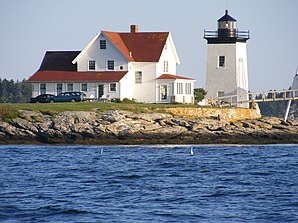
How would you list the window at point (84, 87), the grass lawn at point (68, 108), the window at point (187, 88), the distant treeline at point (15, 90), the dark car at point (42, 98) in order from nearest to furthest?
the grass lawn at point (68, 108)
the dark car at point (42, 98)
the window at point (84, 87)
the window at point (187, 88)
the distant treeline at point (15, 90)

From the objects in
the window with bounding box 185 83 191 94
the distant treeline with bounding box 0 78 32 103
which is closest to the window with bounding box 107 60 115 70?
the window with bounding box 185 83 191 94

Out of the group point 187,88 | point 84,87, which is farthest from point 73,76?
point 187,88

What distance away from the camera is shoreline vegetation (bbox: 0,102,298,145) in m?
49.2

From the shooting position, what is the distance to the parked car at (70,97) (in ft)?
194

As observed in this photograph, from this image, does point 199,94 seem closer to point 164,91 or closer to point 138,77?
point 164,91

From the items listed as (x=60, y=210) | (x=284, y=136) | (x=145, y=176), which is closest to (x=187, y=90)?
(x=284, y=136)

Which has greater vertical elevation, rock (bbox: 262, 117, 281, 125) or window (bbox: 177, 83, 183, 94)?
window (bbox: 177, 83, 183, 94)

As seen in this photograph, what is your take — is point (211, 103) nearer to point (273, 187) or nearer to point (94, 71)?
point (94, 71)

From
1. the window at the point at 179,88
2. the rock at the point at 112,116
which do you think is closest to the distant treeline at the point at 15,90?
the window at the point at 179,88

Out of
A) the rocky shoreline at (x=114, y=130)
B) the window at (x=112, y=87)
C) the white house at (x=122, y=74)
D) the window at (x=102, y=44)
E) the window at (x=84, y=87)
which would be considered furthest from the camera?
the window at (x=102, y=44)

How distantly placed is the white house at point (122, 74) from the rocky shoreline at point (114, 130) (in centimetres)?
1020

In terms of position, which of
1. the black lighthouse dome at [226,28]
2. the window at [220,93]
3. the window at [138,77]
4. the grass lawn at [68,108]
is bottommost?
the grass lawn at [68,108]

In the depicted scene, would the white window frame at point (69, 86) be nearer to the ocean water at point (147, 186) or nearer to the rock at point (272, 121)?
the rock at point (272, 121)

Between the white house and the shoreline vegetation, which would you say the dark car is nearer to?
the white house
